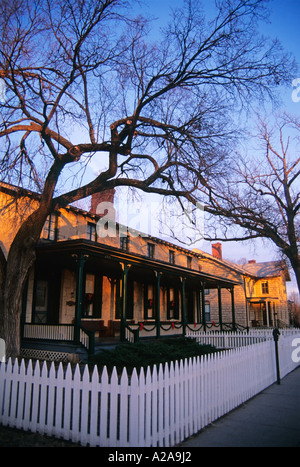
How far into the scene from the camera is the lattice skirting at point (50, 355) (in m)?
11.5

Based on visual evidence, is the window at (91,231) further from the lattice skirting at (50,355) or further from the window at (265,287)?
the window at (265,287)

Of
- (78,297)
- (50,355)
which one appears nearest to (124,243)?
(78,297)

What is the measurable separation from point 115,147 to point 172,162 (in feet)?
6.22

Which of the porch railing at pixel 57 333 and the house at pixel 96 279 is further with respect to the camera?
the house at pixel 96 279

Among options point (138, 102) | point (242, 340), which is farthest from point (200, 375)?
point (242, 340)

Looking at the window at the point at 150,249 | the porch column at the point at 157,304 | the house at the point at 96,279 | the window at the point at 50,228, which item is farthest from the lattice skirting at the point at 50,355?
the window at the point at 150,249

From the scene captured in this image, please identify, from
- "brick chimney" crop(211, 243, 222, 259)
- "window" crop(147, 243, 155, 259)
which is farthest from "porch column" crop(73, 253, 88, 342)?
"brick chimney" crop(211, 243, 222, 259)

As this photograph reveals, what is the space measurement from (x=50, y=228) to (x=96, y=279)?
11.8 ft

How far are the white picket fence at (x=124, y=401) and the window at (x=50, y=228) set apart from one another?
10117mm

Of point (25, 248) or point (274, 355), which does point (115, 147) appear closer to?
point (25, 248)

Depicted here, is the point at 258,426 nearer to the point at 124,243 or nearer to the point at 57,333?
the point at 57,333

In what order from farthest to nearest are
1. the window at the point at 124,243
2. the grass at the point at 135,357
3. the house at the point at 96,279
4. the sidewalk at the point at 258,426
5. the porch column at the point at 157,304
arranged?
the window at the point at 124,243 < the porch column at the point at 157,304 < the house at the point at 96,279 < the grass at the point at 135,357 < the sidewalk at the point at 258,426

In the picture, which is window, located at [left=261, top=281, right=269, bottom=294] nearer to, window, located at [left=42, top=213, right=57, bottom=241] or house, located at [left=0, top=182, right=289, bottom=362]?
house, located at [left=0, top=182, right=289, bottom=362]

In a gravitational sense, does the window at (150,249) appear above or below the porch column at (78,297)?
above
